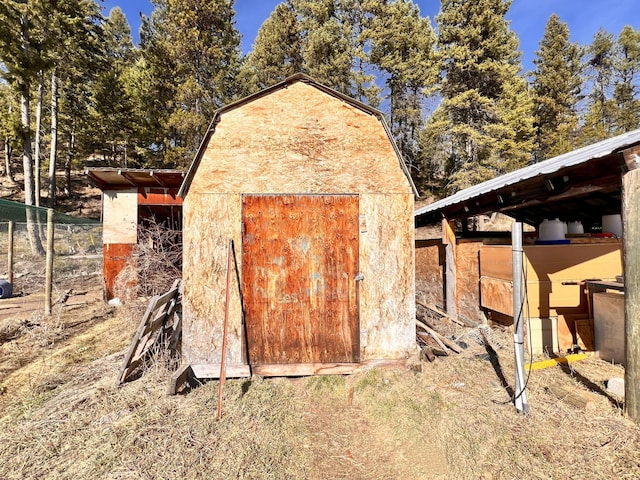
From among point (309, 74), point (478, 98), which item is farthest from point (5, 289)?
point (478, 98)

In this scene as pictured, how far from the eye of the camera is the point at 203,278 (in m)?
4.46

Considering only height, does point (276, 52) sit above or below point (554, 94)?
above

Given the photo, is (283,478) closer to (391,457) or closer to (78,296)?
(391,457)

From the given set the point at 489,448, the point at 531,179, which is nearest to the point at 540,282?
the point at 531,179

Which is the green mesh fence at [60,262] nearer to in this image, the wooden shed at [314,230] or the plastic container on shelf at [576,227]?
the wooden shed at [314,230]

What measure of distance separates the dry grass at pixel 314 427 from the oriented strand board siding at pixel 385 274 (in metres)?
0.48

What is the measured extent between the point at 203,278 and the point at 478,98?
1762 centimetres

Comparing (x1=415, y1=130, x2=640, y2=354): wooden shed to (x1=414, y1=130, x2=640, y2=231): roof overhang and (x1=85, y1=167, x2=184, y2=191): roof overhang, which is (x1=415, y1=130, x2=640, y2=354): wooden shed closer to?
(x1=414, y1=130, x2=640, y2=231): roof overhang

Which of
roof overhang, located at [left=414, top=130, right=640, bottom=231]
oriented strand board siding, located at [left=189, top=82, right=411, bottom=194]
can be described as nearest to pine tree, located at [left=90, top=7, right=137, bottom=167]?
oriented strand board siding, located at [left=189, top=82, right=411, bottom=194]

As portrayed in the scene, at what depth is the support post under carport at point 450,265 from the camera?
7.25m

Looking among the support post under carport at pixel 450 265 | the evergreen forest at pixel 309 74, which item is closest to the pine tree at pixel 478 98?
the evergreen forest at pixel 309 74

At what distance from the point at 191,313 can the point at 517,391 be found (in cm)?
443

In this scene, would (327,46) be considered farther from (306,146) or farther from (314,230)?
(314,230)

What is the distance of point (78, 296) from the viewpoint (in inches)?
370
